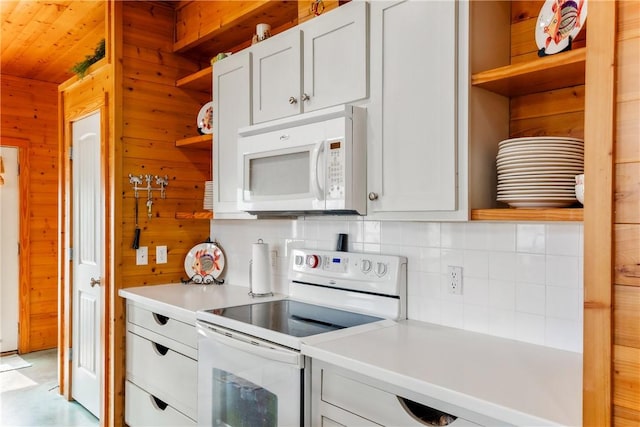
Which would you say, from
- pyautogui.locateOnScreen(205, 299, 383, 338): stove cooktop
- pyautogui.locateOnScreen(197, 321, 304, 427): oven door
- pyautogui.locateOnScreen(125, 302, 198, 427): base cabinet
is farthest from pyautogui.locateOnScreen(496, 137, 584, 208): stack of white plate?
pyautogui.locateOnScreen(125, 302, 198, 427): base cabinet

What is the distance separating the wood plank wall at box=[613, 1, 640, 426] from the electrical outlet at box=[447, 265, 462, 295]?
94 cm

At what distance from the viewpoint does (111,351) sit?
2.94 metres

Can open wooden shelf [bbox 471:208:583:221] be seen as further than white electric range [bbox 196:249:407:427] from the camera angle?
No

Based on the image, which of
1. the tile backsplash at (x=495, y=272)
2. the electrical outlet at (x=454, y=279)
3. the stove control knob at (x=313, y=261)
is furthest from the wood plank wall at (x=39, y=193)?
the electrical outlet at (x=454, y=279)

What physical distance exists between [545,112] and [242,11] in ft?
5.40

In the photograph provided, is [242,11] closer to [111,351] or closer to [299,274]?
[299,274]

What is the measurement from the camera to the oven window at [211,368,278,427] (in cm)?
185

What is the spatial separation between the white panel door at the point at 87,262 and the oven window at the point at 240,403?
4.23ft

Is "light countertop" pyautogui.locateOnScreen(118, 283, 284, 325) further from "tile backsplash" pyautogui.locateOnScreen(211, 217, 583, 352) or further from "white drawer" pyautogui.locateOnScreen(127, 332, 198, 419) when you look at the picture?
"tile backsplash" pyautogui.locateOnScreen(211, 217, 583, 352)

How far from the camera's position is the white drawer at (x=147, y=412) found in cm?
244

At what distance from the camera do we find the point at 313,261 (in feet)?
7.90

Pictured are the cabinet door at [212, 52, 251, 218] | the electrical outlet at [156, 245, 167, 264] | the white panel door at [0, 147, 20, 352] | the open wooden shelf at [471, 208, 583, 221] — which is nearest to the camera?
the open wooden shelf at [471, 208, 583, 221]

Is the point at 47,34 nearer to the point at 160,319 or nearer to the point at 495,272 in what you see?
A: the point at 160,319

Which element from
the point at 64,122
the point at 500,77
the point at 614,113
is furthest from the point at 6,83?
the point at 614,113
